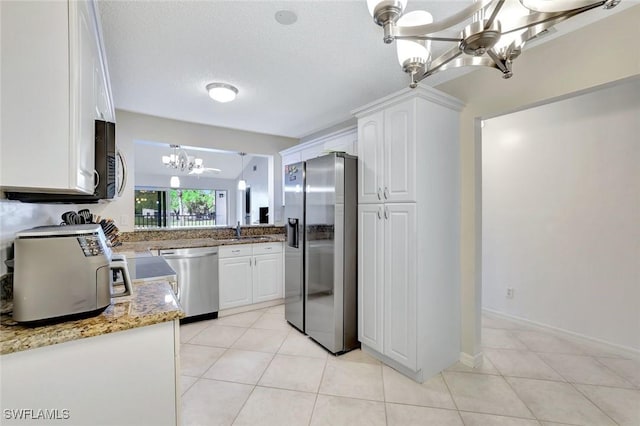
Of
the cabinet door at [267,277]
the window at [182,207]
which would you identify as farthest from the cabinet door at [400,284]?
the window at [182,207]

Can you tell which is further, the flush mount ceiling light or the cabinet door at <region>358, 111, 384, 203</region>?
the flush mount ceiling light

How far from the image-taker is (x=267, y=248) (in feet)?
12.3

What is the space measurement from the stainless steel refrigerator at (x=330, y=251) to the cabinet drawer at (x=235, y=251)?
971 mm

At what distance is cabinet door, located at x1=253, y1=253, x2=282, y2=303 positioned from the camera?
3639mm

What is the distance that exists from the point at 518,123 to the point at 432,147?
172 centimetres

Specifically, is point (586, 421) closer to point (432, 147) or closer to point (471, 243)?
point (471, 243)

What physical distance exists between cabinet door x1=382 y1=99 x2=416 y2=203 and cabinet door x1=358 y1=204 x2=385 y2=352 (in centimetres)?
22

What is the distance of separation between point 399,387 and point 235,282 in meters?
2.19

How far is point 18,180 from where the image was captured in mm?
905

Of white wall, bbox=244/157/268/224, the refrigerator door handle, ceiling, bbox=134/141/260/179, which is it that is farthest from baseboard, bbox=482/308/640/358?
ceiling, bbox=134/141/260/179

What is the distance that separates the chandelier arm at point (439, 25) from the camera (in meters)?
0.96

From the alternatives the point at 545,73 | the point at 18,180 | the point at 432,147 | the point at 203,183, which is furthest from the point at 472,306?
the point at 203,183

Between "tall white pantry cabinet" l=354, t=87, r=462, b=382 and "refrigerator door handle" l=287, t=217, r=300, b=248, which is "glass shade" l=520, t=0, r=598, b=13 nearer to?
"tall white pantry cabinet" l=354, t=87, r=462, b=382

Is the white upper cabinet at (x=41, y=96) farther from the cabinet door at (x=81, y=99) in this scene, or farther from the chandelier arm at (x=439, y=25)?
the chandelier arm at (x=439, y=25)
